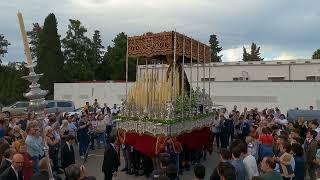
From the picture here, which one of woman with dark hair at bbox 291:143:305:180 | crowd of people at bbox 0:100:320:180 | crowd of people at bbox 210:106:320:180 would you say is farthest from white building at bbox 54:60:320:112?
woman with dark hair at bbox 291:143:305:180

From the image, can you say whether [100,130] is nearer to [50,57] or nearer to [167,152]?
[167,152]

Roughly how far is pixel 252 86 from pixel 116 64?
3926 cm

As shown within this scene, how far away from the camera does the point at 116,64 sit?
7056 centimetres

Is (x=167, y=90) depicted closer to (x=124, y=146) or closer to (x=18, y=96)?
(x=124, y=146)

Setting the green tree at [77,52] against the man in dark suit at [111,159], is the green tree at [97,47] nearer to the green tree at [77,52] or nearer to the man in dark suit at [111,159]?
the green tree at [77,52]

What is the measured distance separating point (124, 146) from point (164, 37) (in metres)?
3.82

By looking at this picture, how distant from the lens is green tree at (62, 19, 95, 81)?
212ft

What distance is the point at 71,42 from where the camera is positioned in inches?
2574

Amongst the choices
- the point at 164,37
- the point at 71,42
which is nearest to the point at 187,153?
the point at 164,37

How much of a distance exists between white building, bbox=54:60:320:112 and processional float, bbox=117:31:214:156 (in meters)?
13.1

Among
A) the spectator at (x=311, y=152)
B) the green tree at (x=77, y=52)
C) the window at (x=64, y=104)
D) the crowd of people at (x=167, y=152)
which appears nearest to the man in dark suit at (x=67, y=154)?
the crowd of people at (x=167, y=152)

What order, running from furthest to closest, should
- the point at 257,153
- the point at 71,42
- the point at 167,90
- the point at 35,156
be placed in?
the point at 71,42 < the point at 167,90 < the point at 257,153 < the point at 35,156

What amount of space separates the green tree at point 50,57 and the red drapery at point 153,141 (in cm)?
4501

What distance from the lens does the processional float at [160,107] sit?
44.7ft
